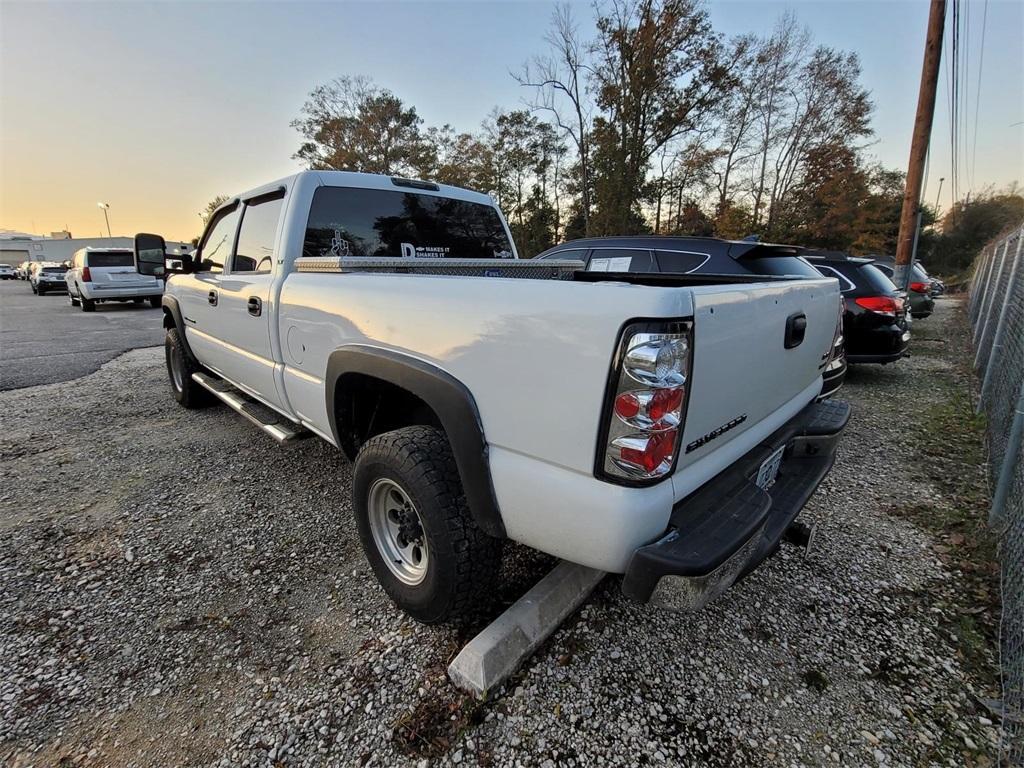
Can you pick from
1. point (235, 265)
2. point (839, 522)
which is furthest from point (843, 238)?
point (235, 265)

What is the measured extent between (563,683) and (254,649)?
132cm

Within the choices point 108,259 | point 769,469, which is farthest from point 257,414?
point 108,259

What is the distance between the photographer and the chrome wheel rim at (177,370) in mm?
4933

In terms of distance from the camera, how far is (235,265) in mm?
3506

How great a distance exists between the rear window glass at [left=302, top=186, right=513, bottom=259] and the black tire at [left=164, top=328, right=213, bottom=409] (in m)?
2.84

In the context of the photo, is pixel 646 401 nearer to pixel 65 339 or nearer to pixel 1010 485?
pixel 1010 485

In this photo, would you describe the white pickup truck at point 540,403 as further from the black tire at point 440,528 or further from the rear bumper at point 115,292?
the rear bumper at point 115,292

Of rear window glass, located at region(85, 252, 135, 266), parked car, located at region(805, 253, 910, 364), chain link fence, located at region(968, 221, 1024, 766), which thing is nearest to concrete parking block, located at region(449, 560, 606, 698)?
chain link fence, located at region(968, 221, 1024, 766)

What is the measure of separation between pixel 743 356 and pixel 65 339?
496 inches

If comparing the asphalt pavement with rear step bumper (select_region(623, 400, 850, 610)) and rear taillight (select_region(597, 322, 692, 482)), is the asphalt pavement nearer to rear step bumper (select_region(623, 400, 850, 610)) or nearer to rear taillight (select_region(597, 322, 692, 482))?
rear taillight (select_region(597, 322, 692, 482))

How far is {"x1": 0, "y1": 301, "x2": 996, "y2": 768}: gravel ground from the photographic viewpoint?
1.61 m

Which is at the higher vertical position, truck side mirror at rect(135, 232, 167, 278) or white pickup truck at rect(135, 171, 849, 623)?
truck side mirror at rect(135, 232, 167, 278)

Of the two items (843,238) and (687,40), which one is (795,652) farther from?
(843,238)

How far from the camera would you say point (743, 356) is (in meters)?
1.63
